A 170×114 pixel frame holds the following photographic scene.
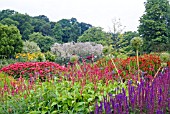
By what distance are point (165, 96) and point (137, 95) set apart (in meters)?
0.26

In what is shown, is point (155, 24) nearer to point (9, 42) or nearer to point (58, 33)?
point (9, 42)

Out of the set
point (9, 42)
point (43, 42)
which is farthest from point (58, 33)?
point (9, 42)

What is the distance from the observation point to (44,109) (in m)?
3.79

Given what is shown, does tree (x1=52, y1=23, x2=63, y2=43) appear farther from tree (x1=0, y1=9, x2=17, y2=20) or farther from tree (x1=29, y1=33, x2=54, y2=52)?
tree (x1=0, y1=9, x2=17, y2=20)

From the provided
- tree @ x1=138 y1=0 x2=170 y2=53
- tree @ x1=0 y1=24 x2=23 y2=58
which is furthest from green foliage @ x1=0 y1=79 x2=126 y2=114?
tree @ x1=138 y1=0 x2=170 y2=53

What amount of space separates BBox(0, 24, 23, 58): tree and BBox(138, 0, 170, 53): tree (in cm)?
1158

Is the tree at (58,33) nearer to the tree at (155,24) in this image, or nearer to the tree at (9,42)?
the tree at (155,24)

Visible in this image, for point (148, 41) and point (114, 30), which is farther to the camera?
point (148, 41)

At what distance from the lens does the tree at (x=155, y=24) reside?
1071 inches

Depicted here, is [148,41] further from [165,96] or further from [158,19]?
[165,96]

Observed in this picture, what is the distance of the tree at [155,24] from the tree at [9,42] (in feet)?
38.0

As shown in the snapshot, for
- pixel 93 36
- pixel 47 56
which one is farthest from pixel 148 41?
pixel 47 56

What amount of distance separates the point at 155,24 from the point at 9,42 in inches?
550

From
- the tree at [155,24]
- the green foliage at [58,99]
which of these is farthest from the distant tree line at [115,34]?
the green foliage at [58,99]
